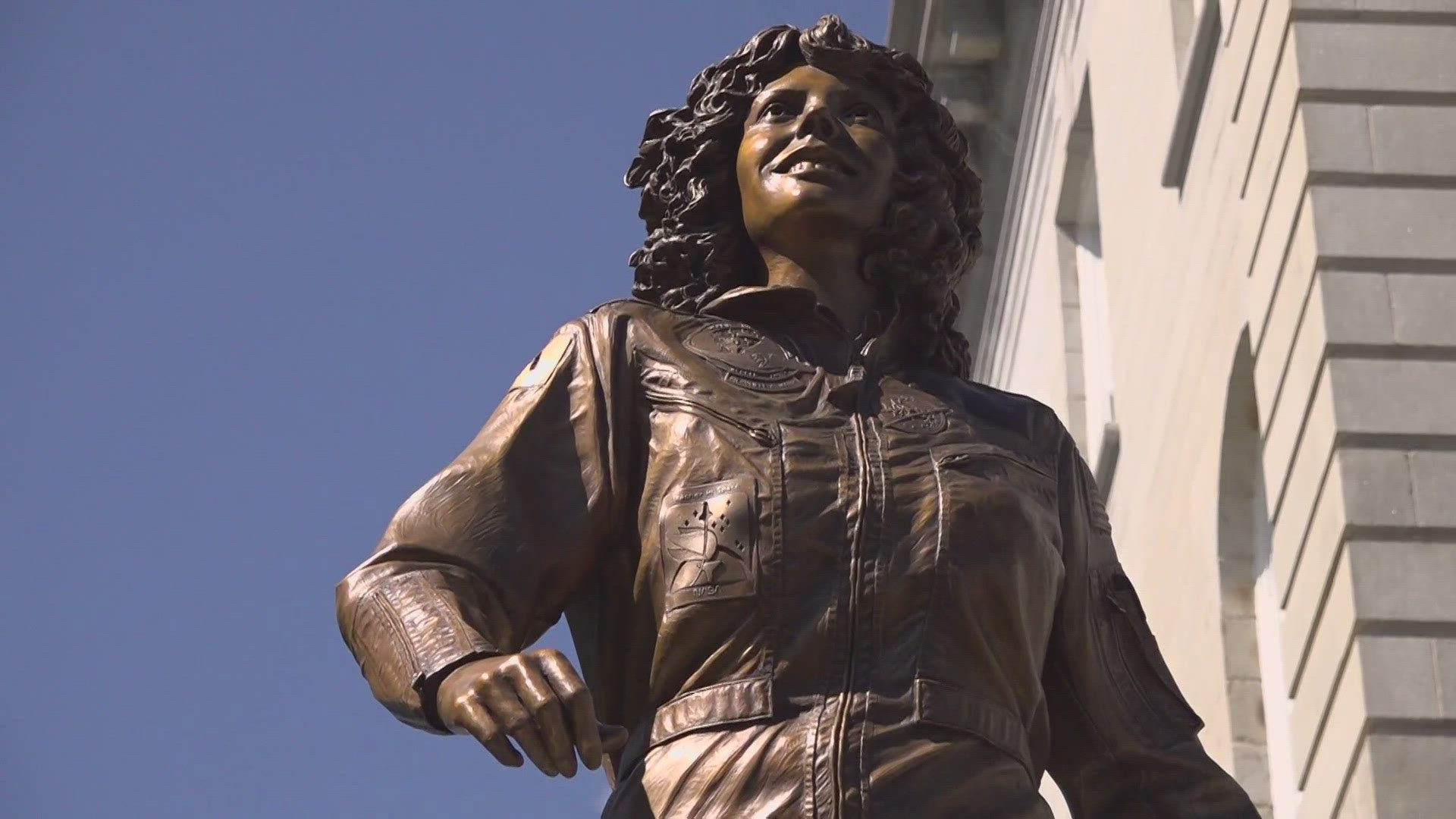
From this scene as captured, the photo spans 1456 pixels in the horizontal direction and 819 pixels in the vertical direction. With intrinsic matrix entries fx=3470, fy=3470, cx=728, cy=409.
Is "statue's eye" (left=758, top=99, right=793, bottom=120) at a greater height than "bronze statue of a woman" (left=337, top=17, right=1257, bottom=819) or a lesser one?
greater

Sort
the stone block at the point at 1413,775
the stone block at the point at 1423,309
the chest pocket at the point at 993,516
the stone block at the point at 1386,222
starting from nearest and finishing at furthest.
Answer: the chest pocket at the point at 993,516, the stone block at the point at 1413,775, the stone block at the point at 1423,309, the stone block at the point at 1386,222

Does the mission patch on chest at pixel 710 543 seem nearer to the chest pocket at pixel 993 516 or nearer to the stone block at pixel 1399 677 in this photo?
the chest pocket at pixel 993 516

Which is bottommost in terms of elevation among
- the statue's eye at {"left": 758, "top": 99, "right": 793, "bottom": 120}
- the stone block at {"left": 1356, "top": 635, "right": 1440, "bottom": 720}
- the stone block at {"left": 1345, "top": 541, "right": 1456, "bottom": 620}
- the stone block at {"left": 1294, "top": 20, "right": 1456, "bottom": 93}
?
the stone block at {"left": 1356, "top": 635, "right": 1440, "bottom": 720}

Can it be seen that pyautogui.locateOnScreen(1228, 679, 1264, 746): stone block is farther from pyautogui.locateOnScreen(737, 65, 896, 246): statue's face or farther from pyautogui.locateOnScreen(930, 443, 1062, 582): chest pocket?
pyautogui.locateOnScreen(930, 443, 1062, 582): chest pocket

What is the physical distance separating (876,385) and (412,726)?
1.07 meters

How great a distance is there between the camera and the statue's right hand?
16.6ft

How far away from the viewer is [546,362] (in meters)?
6.03

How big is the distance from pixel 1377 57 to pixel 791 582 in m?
10.1

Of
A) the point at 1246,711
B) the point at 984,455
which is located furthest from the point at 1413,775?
the point at 984,455

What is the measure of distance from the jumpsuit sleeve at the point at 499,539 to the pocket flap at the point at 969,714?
0.66 metres

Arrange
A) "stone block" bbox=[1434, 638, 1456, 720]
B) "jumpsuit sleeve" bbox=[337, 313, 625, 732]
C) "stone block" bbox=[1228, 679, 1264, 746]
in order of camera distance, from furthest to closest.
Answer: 1. "stone block" bbox=[1228, 679, 1264, 746]
2. "stone block" bbox=[1434, 638, 1456, 720]
3. "jumpsuit sleeve" bbox=[337, 313, 625, 732]

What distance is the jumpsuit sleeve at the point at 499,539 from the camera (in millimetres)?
5426

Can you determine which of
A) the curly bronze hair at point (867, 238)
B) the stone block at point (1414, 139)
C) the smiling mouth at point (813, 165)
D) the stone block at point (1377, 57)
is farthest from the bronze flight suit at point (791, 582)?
the stone block at point (1377, 57)

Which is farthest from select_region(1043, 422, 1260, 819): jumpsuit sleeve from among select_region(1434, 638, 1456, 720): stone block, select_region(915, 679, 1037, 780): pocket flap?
select_region(1434, 638, 1456, 720): stone block
